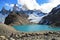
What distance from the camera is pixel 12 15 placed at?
11256 cm

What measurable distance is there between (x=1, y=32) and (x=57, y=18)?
292 ft

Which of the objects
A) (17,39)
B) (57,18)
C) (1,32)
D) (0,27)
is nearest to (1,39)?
(17,39)

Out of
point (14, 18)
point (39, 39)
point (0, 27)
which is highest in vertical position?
point (14, 18)

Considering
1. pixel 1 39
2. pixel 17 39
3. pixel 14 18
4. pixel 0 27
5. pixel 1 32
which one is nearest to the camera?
pixel 1 39

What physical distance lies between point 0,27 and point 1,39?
3.92m

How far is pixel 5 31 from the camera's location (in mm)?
14812

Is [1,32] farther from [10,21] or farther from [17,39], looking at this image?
[10,21]

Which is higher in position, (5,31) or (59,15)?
(59,15)

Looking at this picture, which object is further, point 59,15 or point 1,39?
point 59,15

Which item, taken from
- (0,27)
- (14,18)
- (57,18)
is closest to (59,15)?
(57,18)

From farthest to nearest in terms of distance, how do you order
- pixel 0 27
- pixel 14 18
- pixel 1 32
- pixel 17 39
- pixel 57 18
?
pixel 14 18 → pixel 57 18 → pixel 0 27 → pixel 1 32 → pixel 17 39

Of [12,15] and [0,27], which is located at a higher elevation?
[12,15]

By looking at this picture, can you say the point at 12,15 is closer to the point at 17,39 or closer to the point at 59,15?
the point at 59,15

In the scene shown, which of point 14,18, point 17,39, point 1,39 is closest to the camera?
point 1,39
